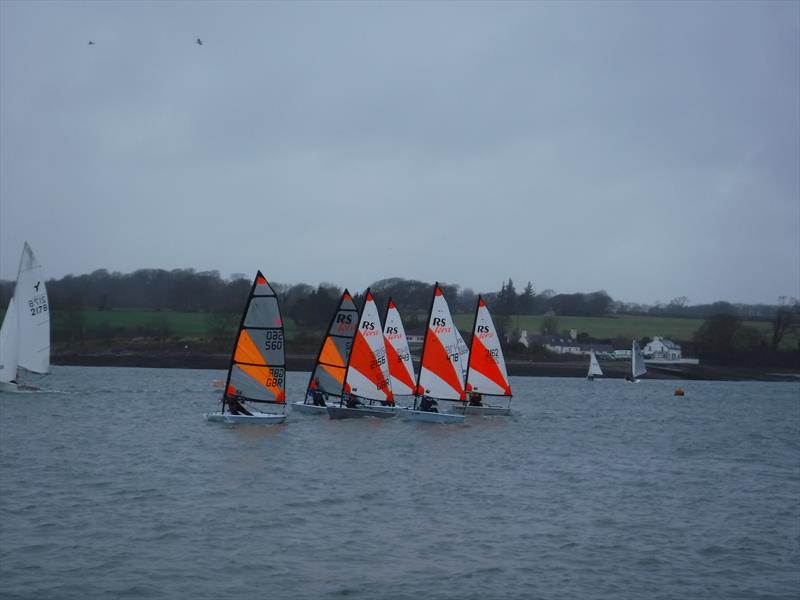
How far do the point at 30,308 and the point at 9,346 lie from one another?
252 cm

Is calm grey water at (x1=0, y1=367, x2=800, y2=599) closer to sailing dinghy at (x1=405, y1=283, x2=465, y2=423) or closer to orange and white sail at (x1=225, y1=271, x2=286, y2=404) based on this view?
orange and white sail at (x1=225, y1=271, x2=286, y2=404)

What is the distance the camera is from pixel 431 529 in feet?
54.2

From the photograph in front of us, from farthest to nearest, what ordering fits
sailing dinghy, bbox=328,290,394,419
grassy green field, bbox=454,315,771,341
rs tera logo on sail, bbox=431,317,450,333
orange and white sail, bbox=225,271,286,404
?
grassy green field, bbox=454,315,771,341 < rs tera logo on sail, bbox=431,317,450,333 < sailing dinghy, bbox=328,290,394,419 < orange and white sail, bbox=225,271,286,404

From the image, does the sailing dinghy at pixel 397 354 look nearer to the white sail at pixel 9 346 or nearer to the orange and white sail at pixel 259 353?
Result: the orange and white sail at pixel 259 353

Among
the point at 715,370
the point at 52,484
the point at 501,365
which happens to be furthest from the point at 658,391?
the point at 52,484

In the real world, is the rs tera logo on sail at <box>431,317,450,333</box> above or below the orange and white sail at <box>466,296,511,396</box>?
above

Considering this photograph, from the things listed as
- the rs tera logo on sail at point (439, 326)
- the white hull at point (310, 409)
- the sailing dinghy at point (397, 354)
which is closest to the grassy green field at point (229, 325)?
the sailing dinghy at point (397, 354)

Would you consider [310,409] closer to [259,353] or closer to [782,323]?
[259,353]

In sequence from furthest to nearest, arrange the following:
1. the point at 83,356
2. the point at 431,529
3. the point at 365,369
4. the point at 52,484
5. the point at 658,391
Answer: the point at 83,356
the point at 658,391
the point at 365,369
the point at 52,484
the point at 431,529

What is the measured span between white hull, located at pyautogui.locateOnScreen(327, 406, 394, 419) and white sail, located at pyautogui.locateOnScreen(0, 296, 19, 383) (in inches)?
587

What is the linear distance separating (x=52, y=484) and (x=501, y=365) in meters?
21.3

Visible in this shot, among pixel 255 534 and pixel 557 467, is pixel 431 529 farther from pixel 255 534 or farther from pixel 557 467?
pixel 557 467

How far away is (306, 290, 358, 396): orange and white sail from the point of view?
3612 centimetres

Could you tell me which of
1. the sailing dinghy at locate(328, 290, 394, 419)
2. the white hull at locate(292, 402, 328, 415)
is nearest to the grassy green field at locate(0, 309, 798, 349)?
the white hull at locate(292, 402, 328, 415)
